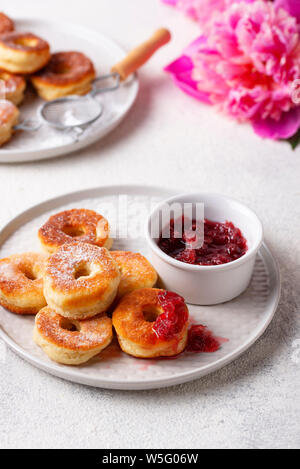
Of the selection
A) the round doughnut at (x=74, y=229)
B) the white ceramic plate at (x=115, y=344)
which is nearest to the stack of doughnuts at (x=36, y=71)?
the white ceramic plate at (x=115, y=344)

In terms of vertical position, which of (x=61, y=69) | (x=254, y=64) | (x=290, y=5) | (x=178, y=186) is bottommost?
(x=178, y=186)

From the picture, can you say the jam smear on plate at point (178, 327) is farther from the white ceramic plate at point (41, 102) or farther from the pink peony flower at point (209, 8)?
the pink peony flower at point (209, 8)

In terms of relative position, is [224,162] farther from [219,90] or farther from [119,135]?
[119,135]

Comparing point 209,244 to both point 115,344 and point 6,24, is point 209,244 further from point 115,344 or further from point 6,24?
point 6,24

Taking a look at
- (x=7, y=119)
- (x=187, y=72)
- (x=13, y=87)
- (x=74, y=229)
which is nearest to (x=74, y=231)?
(x=74, y=229)

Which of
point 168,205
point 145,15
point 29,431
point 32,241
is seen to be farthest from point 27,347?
point 145,15

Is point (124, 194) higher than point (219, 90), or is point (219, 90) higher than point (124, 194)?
point (219, 90)

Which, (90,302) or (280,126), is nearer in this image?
(90,302)

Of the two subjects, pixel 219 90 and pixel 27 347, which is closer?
pixel 27 347
